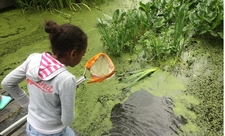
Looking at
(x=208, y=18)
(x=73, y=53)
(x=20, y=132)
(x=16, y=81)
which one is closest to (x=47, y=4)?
(x=208, y=18)

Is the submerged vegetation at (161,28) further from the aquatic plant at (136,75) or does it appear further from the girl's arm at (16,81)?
the girl's arm at (16,81)

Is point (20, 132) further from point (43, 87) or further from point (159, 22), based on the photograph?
point (159, 22)

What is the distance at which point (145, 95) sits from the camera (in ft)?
8.11

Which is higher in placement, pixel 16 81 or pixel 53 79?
pixel 53 79

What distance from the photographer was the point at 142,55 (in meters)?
2.96

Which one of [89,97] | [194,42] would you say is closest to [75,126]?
[89,97]

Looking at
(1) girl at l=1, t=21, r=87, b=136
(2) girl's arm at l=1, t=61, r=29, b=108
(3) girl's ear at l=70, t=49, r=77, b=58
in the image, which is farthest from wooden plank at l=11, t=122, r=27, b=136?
(3) girl's ear at l=70, t=49, r=77, b=58

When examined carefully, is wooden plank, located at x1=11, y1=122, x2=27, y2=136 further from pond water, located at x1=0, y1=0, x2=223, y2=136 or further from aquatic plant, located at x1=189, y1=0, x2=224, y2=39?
aquatic plant, located at x1=189, y1=0, x2=224, y2=39

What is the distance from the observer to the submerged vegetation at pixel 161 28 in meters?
2.86

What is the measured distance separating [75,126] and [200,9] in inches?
75.0

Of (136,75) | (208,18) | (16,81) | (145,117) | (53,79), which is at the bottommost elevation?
(145,117)

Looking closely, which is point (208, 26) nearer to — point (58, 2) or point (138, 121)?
point (138, 121)

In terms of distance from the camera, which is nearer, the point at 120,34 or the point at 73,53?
the point at 73,53

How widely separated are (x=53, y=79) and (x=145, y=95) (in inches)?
56.9
